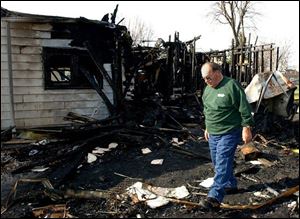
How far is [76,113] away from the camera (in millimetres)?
10344

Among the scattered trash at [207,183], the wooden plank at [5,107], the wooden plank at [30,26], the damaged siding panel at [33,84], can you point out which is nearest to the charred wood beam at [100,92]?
the damaged siding panel at [33,84]

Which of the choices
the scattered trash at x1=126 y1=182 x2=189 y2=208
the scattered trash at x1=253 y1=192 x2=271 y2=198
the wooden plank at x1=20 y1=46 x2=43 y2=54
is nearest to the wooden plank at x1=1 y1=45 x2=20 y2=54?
the wooden plank at x1=20 y1=46 x2=43 y2=54

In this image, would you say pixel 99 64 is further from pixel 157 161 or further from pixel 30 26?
pixel 157 161

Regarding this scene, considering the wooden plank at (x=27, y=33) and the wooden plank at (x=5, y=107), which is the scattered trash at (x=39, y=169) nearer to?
the wooden plank at (x=5, y=107)

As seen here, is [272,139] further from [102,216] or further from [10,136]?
[10,136]

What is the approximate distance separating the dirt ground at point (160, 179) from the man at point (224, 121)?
0.37 metres

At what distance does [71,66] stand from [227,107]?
20.3ft

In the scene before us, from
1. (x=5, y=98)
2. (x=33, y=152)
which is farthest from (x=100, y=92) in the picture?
(x=33, y=152)

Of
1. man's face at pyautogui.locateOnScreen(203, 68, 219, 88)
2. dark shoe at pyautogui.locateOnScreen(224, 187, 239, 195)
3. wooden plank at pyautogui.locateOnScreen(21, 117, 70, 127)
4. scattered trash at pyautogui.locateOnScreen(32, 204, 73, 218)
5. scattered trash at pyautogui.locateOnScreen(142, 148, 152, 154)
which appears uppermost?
man's face at pyautogui.locateOnScreen(203, 68, 219, 88)

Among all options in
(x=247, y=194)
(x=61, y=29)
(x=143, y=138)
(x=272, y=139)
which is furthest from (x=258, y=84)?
(x=61, y=29)

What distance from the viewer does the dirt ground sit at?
16.8ft

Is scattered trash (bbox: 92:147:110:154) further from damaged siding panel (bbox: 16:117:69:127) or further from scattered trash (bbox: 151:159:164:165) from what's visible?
damaged siding panel (bbox: 16:117:69:127)

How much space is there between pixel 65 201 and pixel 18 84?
519 cm

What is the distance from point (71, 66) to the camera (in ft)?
33.2
